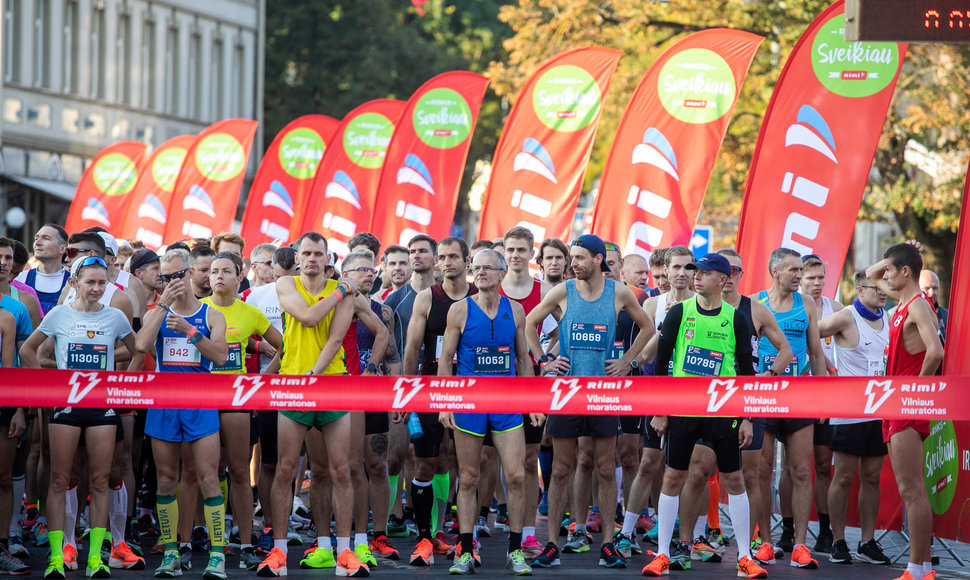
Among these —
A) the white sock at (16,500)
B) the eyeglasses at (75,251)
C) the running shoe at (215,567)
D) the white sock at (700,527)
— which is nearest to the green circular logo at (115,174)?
the eyeglasses at (75,251)

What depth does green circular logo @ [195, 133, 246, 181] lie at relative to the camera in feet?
80.5

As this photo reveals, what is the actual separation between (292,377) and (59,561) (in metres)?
1.92

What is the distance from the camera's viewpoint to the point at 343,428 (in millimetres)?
10086

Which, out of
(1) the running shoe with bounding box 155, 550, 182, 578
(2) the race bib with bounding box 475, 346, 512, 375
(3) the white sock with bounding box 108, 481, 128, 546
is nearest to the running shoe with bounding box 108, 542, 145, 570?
(3) the white sock with bounding box 108, 481, 128, 546

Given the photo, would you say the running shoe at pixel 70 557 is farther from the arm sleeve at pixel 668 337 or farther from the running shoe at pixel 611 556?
the arm sleeve at pixel 668 337

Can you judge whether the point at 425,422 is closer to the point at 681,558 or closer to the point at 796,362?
the point at 681,558

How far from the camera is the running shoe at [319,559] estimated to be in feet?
33.7

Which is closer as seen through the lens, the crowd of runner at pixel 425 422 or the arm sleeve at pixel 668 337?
the crowd of runner at pixel 425 422

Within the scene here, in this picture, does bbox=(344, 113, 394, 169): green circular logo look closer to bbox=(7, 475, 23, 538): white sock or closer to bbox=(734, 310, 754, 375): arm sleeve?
bbox=(7, 475, 23, 538): white sock

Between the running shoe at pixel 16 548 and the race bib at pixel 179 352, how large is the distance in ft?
5.78

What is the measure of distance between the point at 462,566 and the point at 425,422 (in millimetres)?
1443

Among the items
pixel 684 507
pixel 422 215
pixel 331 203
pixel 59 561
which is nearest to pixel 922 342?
pixel 684 507

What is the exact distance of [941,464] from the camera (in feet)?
36.7

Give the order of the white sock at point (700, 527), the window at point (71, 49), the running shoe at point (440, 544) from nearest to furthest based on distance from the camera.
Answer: the running shoe at point (440, 544), the white sock at point (700, 527), the window at point (71, 49)
